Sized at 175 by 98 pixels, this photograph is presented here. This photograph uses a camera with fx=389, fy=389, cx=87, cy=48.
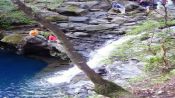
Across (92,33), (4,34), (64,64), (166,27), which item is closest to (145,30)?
(166,27)

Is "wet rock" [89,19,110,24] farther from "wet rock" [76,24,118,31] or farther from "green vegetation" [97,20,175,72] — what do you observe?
"green vegetation" [97,20,175,72]

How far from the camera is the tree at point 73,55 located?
5566mm

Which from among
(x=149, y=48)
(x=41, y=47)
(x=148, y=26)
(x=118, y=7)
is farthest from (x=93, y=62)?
(x=118, y=7)

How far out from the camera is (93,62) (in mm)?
12219

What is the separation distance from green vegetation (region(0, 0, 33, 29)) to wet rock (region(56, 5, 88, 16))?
1.89m

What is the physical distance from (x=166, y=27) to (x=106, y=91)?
26.8 ft

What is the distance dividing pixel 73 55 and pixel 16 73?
7.19m

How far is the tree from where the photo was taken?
18.3 feet

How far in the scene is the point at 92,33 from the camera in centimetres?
1529

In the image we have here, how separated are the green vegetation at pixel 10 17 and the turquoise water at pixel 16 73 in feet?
5.86

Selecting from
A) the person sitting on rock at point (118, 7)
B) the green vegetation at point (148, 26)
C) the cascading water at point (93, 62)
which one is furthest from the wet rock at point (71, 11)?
the cascading water at point (93, 62)

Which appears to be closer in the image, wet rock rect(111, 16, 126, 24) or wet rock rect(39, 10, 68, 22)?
wet rock rect(39, 10, 68, 22)

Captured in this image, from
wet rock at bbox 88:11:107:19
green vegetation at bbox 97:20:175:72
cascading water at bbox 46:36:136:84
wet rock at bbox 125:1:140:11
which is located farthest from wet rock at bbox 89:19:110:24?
wet rock at bbox 125:1:140:11

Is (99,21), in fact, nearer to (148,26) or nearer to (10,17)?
(148,26)
